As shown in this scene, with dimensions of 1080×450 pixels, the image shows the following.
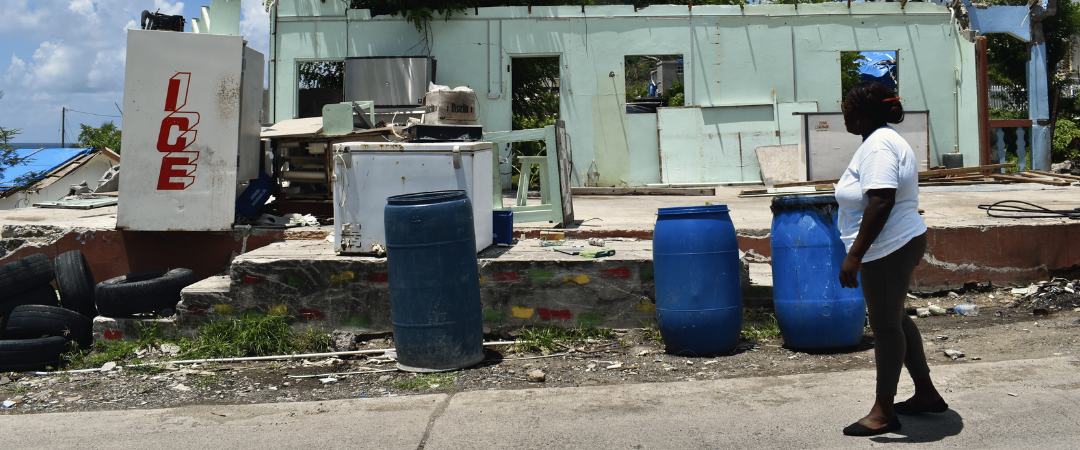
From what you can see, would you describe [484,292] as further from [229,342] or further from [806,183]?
[806,183]

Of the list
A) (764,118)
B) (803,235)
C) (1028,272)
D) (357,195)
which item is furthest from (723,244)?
(764,118)

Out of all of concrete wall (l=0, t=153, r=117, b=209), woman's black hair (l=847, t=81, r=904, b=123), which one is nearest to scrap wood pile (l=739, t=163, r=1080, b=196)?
woman's black hair (l=847, t=81, r=904, b=123)

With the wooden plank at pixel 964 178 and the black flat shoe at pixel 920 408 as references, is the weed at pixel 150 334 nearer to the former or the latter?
the black flat shoe at pixel 920 408

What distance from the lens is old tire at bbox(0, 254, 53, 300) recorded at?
5996 millimetres

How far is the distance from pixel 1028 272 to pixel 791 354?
3.08 metres

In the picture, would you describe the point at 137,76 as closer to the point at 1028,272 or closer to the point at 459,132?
the point at 459,132

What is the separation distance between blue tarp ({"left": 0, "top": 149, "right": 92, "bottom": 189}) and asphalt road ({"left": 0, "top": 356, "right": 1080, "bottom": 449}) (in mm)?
13350

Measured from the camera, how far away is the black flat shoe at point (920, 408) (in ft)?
11.7

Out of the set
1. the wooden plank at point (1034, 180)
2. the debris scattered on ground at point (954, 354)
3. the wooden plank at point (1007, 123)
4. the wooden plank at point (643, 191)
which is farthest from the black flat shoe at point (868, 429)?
the wooden plank at point (1007, 123)

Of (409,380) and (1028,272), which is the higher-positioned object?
(1028,272)

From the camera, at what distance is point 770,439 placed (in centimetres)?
338

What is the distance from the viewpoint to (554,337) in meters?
5.43

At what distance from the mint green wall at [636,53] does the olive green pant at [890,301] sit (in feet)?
38.9

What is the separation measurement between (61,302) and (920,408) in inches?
250
